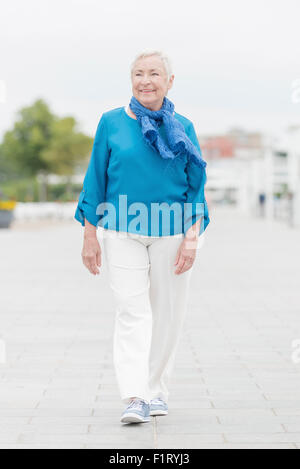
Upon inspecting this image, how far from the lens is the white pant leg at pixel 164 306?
3998mm

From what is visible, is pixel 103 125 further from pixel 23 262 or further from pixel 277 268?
pixel 23 262

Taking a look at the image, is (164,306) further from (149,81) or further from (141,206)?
(149,81)

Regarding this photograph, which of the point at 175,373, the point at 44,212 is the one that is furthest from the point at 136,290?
the point at 44,212

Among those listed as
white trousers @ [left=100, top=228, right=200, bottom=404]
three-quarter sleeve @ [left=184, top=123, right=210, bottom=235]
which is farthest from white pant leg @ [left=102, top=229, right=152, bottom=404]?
three-quarter sleeve @ [left=184, top=123, right=210, bottom=235]

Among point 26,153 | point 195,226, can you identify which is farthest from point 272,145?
point 195,226

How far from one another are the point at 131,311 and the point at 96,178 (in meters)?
0.66

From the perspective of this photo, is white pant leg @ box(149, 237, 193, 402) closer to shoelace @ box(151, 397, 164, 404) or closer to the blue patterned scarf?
shoelace @ box(151, 397, 164, 404)

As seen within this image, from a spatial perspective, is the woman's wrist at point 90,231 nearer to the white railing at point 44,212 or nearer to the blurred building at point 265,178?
the blurred building at point 265,178

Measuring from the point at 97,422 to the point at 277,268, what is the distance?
9.27 meters

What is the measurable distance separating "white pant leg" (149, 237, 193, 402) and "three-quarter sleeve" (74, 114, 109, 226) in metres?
0.34

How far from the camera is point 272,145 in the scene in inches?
1817

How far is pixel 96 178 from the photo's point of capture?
13.0 feet

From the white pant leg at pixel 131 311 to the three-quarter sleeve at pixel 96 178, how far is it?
5.5 inches
